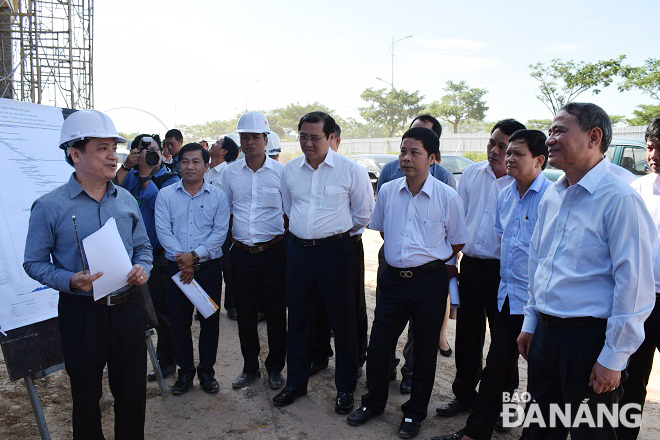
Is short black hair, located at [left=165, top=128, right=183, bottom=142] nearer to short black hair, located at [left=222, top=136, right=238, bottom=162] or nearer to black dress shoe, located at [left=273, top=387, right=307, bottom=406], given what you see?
short black hair, located at [left=222, top=136, right=238, bottom=162]

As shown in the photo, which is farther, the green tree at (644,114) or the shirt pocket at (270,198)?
the green tree at (644,114)

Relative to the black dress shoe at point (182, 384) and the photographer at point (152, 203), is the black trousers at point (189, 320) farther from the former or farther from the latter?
the photographer at point (152, 203)

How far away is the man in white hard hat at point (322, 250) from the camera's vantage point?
385 centimetres

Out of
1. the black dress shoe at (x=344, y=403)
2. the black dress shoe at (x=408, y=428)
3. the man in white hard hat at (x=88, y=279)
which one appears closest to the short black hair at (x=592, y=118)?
the black dress shoe at (x=408, y=428)

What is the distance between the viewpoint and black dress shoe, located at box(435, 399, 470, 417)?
3736mm

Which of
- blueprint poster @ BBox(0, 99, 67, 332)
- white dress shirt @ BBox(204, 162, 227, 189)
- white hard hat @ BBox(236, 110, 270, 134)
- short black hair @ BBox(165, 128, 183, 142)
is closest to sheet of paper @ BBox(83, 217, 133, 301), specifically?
blueprint poster @ BBox(0, 99, 67, 332)

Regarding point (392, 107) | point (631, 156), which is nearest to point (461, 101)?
point (392, 107)

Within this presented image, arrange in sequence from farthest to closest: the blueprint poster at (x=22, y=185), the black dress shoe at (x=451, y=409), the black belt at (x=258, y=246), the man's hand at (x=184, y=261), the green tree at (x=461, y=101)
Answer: the green tree at (x=461, y=101) < the black belt at (x=258, y=246) < the man's hand at (x=184, y=261) < the black dress shoe at (x=451, y=409) < the blueprint poster at (x=22, y=185)

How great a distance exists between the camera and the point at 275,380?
169 inches

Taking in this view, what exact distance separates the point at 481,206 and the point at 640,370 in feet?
4.51

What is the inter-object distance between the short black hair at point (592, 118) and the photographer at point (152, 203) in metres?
3.31

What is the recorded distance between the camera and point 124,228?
2.83 metres

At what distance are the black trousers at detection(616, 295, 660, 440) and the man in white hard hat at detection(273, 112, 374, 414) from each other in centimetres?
175

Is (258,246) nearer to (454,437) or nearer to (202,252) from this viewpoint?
(202,252)
